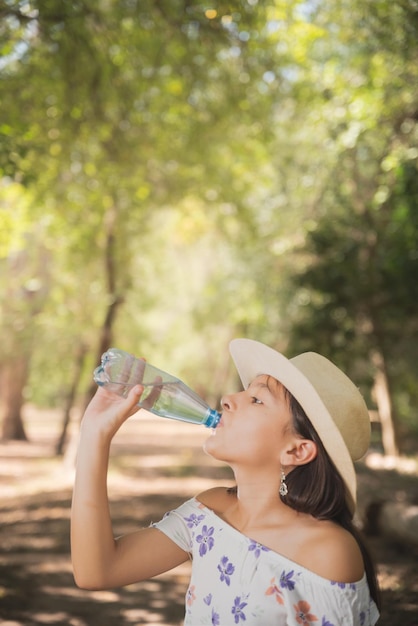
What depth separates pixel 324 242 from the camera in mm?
11922

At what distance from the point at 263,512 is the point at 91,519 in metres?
0.59

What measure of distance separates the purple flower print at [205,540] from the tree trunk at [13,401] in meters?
18.4

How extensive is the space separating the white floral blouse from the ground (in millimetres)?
3054

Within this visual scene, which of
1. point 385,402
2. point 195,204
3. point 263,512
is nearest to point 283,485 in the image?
point 263,512

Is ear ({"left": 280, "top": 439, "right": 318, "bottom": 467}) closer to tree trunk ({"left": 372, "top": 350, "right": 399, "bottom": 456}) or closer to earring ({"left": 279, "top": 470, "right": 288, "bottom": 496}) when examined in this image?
earring ({"left": 279, "top": 470, "right": 288, "bottom": 496})

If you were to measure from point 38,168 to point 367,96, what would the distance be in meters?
4.77

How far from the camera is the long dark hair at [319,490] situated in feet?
7.66

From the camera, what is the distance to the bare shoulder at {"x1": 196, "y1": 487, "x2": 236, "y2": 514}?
2578mm

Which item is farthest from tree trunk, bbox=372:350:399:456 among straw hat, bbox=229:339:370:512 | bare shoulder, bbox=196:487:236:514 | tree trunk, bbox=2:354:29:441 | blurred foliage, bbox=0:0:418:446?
tree trunk, bbox=2:354:29:441

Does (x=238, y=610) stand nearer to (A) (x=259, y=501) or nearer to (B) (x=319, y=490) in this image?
(A) (x=259, y=501)

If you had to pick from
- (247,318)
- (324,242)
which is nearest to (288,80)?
(324,242)

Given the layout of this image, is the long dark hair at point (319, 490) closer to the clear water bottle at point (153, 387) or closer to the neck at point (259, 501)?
the neck at point (259, 501)

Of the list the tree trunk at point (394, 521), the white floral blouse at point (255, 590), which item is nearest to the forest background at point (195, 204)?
the tree trunk at point (394, 521)

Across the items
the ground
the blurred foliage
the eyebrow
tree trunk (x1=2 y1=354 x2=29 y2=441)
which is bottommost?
the ground
